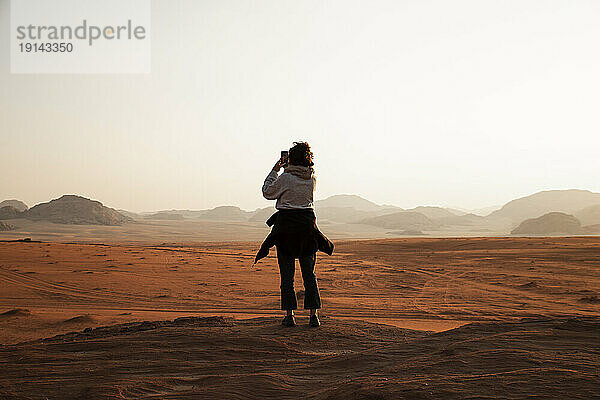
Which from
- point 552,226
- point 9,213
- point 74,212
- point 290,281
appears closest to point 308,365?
point 290,281

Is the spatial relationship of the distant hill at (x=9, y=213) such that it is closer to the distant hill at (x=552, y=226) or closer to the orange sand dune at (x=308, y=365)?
the distant hill at (x=552, y=226)

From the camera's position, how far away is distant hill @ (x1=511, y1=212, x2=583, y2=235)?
74.8 metres

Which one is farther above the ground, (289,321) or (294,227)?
(294,227)

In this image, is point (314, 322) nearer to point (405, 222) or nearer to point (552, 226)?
point (552, 226)

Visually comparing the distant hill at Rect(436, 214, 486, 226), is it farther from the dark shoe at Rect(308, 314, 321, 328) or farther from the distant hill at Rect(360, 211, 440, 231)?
the dark shoe at Rect(308, 314, 321, 328)

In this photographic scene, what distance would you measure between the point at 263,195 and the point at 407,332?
2493 millimetres

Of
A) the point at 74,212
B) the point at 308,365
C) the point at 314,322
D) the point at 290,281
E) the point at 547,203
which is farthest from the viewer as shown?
the point at 547,203

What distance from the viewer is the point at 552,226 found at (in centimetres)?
7650

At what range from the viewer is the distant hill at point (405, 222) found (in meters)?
109

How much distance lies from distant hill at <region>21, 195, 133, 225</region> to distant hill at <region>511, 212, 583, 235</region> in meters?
73.1

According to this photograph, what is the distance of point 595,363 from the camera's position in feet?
9.96

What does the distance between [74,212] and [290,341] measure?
9251 cm

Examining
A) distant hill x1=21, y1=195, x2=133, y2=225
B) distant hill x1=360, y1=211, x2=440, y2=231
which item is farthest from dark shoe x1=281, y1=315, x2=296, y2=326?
distant hill x1=360, y1=211, x2=440, y2=231

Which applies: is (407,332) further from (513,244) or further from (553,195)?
(553,195)
